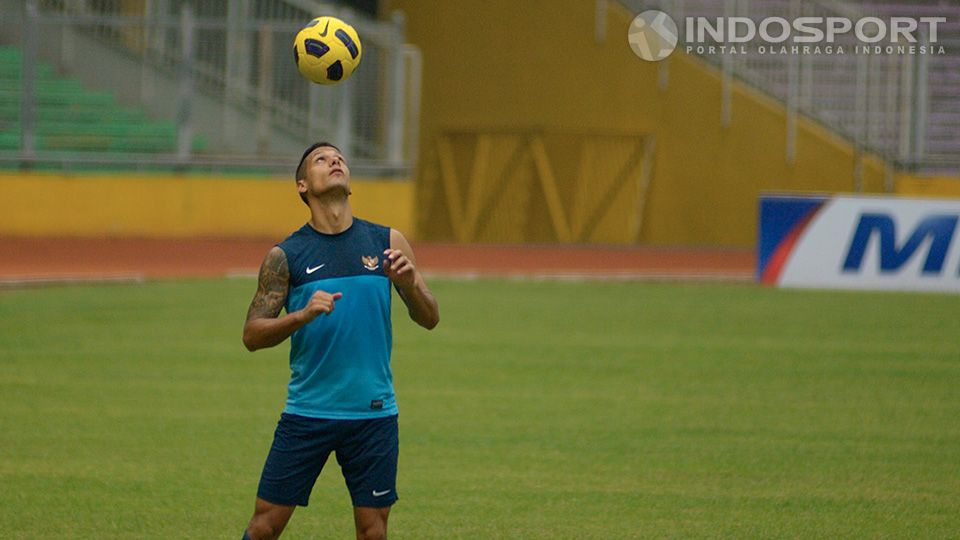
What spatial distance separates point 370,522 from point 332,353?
68 centimetres

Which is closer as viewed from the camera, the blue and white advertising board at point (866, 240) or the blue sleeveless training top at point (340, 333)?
the blue sleeveless training top at point (340, 333)

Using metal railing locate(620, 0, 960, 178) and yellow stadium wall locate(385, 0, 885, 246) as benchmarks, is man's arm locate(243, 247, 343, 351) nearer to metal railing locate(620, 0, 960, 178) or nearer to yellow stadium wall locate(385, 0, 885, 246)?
metal railing locate(620, 0, 960, 178)

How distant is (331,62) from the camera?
8.73 m

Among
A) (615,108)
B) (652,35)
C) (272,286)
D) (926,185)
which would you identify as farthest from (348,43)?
(615,108)

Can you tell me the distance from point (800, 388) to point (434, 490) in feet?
17.4

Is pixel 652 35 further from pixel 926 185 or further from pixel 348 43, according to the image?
pixel 348 43

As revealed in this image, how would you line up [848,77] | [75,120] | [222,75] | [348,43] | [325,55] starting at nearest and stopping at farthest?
[325,55], [348,43], [75,120], [222,75], [848,77]

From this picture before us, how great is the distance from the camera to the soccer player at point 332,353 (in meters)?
6.37

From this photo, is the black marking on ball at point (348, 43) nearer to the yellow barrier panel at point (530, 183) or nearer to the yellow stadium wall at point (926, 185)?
the yellow stadium wall at point (926, 185)

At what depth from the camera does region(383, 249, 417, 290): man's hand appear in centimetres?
617

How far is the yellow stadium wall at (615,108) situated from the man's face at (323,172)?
96.5 ft

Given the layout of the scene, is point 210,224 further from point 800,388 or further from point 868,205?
point 800,388

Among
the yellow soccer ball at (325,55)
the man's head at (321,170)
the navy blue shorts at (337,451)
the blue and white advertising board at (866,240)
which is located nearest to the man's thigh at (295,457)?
the navy blue shorts at (337,451)

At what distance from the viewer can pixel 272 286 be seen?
6.43 m
